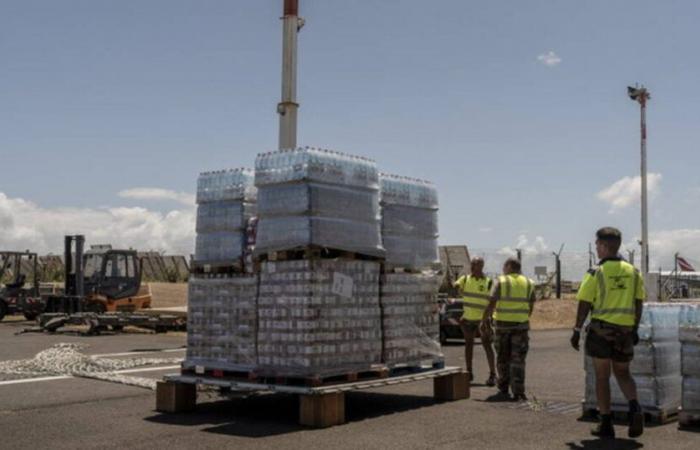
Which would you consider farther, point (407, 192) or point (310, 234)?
point (407, 192)

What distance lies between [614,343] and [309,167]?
11.6 feet

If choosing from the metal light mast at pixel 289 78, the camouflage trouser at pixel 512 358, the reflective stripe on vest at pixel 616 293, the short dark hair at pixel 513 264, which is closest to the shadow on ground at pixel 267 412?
the camouflage trouser at pixel 512 358

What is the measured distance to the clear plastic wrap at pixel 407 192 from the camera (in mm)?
10281

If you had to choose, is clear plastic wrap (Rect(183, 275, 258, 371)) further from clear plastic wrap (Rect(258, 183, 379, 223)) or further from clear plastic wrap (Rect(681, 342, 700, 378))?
clear plastic wrap (Rect(681, 342, 700, 378))

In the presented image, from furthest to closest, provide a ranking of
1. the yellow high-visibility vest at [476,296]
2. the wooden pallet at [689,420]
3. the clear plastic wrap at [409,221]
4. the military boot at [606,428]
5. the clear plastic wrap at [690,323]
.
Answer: the yellow high-visibility vest at [476,296] < the clear plastic wrap at [409,221] < the clear plastic wrap at [690,323] < the wooden pallet at [689,420] < the military boot at [606,428]

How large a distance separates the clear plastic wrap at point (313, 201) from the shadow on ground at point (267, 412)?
2209 millimetres

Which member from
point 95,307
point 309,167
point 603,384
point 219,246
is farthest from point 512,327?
point 95,307

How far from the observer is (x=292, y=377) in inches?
345

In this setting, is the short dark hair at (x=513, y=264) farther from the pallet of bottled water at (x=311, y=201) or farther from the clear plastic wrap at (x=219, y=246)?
the clear plastic wrap at (x=219, y=246)

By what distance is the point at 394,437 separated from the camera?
8031 mm

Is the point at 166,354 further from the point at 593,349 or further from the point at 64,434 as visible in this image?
the point at 593,349

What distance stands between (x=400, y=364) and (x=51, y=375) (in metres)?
6.24

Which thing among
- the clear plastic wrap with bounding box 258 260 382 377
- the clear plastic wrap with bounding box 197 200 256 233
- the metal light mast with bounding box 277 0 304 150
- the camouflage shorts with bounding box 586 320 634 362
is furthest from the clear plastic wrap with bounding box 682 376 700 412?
the metal light mast with bounding box 277 0 304 150

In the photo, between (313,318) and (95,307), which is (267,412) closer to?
(313,318)
